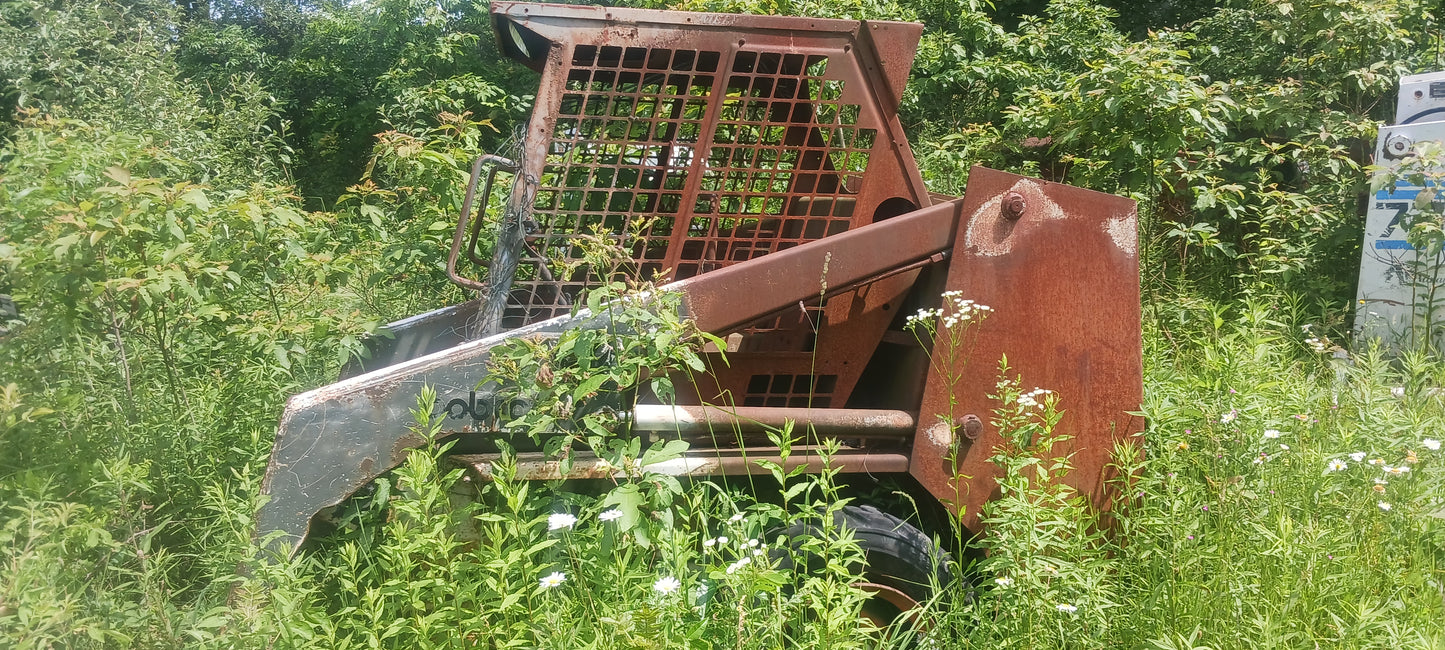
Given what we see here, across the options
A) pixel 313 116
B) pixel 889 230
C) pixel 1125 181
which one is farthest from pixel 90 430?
pixel 313 116

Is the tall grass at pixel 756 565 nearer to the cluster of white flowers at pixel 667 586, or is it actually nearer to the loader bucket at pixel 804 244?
the cluster of white flowers at pixel 667 586

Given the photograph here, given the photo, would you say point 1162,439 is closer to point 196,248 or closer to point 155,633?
point 155,633

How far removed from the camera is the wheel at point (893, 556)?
9.24 feet

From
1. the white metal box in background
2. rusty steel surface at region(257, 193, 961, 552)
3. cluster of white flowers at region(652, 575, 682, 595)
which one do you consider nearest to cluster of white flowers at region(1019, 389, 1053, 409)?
rusty steel surface at region(257, 193, 961, 552)

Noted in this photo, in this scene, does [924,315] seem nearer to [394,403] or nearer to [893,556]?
[893,556]

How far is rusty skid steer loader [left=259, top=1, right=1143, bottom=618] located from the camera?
2818 mm

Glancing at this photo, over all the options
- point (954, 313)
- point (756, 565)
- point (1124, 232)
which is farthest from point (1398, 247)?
point (756, 565)

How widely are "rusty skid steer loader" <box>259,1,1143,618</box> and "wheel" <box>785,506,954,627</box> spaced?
12 millimetres

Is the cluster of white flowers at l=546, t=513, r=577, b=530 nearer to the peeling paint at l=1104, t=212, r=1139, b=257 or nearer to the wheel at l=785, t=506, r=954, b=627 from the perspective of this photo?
the wheel at l=785, t=506, r=954, b=627

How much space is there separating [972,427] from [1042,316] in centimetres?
43

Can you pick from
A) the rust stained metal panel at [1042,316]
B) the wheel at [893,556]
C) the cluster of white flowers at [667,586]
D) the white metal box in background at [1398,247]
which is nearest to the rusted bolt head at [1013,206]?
the rust stained metal panel at [1042,316]

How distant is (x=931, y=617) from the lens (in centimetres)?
→ 265

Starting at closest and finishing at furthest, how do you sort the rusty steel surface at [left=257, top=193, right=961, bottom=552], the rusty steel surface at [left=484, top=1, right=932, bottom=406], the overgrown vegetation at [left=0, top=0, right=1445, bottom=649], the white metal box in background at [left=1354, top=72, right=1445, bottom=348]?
the overgrown vegetation at [left=0, top=0, right=1445, bottom=649]
the rusty steel surface at [left=257, top=193, right=961, bottom=552]
the rusty steel surface at [left=484, top=1, right=932, bottom=406]
the white metal box in background at [left=1354, top=72, right=1445, bottom=348]

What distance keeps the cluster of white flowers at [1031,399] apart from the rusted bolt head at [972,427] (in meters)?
0.16
